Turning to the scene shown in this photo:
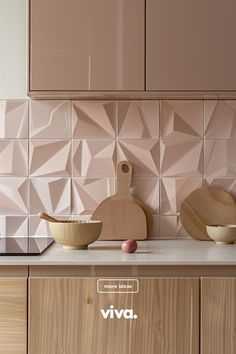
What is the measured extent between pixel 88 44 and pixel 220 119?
0.71 m

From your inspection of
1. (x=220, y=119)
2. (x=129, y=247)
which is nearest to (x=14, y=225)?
(x=129, y=247)

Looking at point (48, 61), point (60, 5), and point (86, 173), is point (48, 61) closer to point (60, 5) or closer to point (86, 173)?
point (60, 5)

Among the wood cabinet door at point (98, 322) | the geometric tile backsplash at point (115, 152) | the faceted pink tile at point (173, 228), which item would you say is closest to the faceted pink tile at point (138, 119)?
the geometric tile backsplash at point (115, 152)

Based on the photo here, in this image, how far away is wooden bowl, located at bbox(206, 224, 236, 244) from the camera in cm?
222

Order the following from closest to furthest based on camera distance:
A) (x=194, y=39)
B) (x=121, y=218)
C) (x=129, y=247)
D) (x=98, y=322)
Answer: (x=98, y=322)
(x=129, y=247)
(x=194, y=39)
(x=121, y=218)

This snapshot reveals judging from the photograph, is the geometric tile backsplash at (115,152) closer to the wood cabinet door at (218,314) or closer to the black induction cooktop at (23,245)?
the black induction cooktop at (23,245)

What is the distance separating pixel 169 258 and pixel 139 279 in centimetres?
13

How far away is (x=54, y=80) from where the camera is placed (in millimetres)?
2184

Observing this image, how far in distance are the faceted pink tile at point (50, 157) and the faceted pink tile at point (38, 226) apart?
7.6 inches

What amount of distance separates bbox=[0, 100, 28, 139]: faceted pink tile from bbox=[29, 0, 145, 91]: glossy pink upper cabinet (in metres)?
0.35

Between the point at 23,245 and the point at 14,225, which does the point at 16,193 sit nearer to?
the point at 14,225

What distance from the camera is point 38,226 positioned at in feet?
8.24

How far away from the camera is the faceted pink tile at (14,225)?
2.51 metres

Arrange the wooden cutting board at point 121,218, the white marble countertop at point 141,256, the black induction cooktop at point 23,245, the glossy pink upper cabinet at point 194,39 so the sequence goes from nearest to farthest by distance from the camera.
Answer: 1. the white marble countertop at point 141,256
2. the black induction cooktop at point 23,245
3. the glossy pink upper cabinet at point 194,39
4. the wooden cutting board at point 121,218
